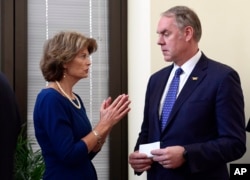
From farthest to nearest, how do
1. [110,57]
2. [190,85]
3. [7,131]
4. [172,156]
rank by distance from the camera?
[110,57] → [190,85] → [172,156] → [7,131]

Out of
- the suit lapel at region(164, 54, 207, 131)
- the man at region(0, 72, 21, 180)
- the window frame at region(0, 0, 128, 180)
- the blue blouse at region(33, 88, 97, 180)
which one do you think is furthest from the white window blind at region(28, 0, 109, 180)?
the man at region(0, 72, 21, 180)

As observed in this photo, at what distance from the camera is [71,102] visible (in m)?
2.17

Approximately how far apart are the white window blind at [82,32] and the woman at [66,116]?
1.06 meters

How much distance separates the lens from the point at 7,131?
1.31 metres

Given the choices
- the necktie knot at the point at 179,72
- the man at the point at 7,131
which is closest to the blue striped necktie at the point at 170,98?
the necktie knot at the point at 179,72

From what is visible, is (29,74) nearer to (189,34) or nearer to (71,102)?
(71,102)

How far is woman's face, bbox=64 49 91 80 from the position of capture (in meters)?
2.23

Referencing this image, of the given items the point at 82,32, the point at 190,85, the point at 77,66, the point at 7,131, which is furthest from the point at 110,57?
the point at 7,131

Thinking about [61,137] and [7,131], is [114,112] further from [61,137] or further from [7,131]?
[7,131]

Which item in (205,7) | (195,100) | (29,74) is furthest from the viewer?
(29,74)

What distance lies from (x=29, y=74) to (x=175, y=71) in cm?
137

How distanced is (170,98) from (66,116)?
517mm

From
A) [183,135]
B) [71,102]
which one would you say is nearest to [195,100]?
[183,135]

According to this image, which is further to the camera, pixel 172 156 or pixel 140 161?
pixel 140 161
